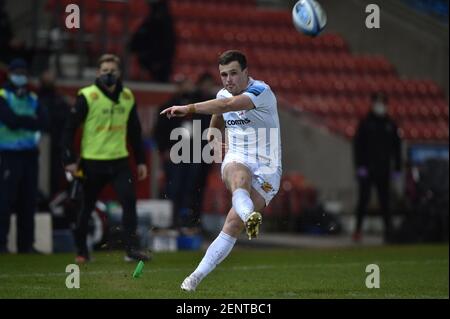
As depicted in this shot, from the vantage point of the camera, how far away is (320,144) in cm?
2245

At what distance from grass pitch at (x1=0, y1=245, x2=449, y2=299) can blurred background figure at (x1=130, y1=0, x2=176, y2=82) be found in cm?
493

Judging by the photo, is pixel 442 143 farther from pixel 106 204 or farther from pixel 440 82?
pixel 106 204

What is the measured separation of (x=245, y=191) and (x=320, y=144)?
41.8 ft

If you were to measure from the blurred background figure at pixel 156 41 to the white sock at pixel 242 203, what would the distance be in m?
9.93

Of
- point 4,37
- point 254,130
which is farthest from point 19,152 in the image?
point 254,130

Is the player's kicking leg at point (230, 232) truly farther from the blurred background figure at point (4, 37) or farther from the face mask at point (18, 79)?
the blurred background figure at point (4, 37)

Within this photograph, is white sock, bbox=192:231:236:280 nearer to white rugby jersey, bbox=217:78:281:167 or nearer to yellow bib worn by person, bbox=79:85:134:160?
white rugby jersey, bbox=217:78:281:167

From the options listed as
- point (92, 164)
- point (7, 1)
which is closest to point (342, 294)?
point (92, 164)

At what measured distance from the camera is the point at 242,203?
9.59m

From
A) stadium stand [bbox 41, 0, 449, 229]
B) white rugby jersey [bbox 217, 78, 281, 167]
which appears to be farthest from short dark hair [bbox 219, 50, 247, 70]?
stadium stand [bbox 41, 0, 449, 229]

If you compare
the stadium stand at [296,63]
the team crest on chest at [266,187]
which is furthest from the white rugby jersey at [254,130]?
the stadium stand at [296,63]

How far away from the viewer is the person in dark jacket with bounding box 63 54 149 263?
1294cm

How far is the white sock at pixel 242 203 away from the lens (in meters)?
9.44

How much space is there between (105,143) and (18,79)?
6.92 ft
